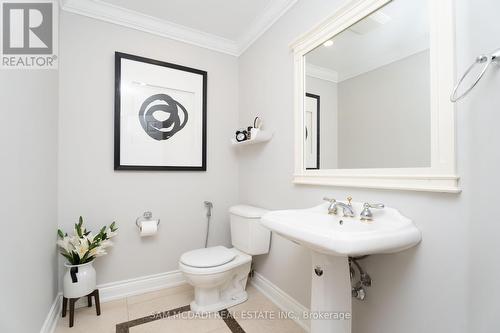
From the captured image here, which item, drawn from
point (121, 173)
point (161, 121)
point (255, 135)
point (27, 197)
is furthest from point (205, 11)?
point (27, 197)

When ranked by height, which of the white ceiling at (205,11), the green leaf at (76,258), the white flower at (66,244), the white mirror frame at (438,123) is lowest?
the green leaf at (76,258)

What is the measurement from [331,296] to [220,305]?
1.01 metres

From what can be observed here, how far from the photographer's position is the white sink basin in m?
0.80

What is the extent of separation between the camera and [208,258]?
1.67 meters

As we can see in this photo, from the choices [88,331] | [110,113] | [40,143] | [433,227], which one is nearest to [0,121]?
[40,143]

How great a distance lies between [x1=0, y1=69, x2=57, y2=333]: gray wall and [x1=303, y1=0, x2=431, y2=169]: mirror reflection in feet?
5.04

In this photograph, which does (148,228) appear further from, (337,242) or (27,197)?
(337,242)

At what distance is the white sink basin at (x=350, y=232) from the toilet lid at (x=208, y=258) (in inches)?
28.0

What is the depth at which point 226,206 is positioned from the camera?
2352 mm

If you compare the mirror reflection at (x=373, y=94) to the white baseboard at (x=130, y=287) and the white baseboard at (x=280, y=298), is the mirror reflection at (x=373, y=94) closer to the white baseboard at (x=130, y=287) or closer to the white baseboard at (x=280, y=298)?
the white baseboard at (x=280, y=298)

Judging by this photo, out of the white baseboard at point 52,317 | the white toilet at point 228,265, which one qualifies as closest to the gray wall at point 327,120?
the white toilet at point 228,265

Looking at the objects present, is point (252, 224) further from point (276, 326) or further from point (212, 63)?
point (212, 63)

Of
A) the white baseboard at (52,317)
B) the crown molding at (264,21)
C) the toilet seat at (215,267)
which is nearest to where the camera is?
the white baseboard at (52,317)

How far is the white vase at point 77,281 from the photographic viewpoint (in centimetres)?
152
